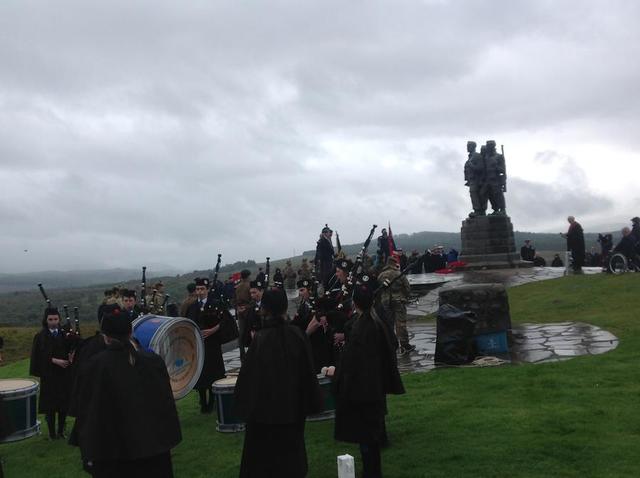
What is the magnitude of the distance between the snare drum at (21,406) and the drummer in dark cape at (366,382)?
4.17 metres

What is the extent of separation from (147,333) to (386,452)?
3106 millimetres

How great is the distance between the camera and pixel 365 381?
240 inches

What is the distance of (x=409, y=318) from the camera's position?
1855 cm

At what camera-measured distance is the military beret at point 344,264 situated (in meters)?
8.31

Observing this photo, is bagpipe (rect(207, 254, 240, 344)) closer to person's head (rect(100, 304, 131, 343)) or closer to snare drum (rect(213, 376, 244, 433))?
snare drum (rect(213, 376, 244, 433))

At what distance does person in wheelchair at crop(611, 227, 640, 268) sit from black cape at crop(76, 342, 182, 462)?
1826 cm

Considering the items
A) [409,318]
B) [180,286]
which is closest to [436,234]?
[180,286]

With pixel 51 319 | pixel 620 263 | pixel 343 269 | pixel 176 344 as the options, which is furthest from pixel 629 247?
pixel 51 319

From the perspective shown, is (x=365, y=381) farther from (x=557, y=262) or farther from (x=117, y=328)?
(x=557, y=262)

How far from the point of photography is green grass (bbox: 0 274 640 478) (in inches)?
243

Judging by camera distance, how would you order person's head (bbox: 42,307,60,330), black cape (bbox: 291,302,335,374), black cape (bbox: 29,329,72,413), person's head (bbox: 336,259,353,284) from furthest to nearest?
1. person's head (bbox: 42,307,60,330)
2. black cape (bbox: 29,329,72,413)
3. person's head (bbox: 336,259,353,284)
4. black cape (bbox: 291,302,335,374)

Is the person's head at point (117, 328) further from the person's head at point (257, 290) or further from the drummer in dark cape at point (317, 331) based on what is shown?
the person's head at point (257, 290)

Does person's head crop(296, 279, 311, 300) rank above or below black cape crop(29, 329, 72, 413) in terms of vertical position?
above

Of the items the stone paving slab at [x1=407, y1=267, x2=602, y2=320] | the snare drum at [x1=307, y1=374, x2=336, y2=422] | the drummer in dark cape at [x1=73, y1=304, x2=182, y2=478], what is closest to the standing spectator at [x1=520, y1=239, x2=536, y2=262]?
the stone paving slab at [x1=407, y1=267, x2=602, y2=320]
